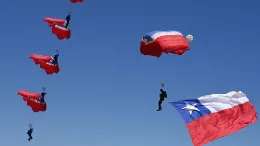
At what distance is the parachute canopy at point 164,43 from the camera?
1547 inches

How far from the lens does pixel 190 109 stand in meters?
35.9

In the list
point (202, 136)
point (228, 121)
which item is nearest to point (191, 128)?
point (202, 136)

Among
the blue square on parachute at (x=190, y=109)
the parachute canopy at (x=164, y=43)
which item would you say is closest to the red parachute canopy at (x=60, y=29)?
the parachute canopy at (x=164, y=43)

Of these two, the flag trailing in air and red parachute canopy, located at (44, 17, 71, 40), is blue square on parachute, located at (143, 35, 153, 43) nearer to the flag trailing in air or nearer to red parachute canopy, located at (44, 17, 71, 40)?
the flag trailing in air

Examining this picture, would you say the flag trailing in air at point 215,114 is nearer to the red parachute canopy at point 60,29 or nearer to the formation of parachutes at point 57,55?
the formation of parachutes at point 57,55

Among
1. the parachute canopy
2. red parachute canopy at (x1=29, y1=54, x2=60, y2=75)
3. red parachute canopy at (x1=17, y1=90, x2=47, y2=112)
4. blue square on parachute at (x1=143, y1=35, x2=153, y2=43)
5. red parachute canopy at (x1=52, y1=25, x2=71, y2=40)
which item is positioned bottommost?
the parachute canopy

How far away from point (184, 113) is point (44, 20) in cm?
2634

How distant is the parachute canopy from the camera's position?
39281 mm

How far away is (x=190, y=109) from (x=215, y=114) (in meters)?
2.15

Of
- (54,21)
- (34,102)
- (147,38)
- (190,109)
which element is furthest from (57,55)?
(190,109)

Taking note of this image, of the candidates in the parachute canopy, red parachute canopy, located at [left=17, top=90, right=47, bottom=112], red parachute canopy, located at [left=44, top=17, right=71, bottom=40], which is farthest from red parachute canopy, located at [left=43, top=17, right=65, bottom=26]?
the parachute canopy

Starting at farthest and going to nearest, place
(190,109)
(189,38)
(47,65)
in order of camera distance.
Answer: (47,65) → (189,38) → (190,109)

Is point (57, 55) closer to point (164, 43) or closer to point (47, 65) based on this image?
point (47, 65)

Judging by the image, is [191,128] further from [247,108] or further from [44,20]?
[44,20]
